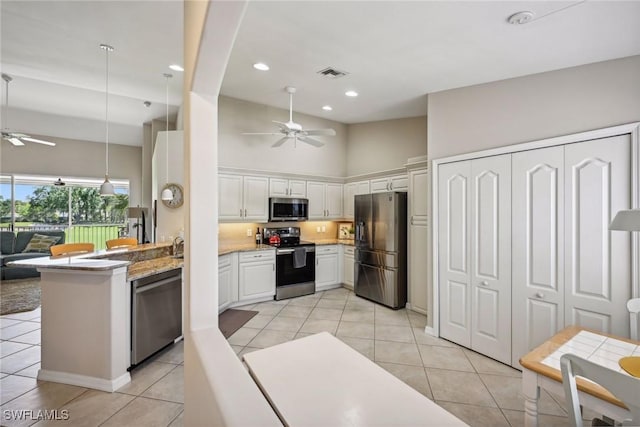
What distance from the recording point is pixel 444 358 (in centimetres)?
294

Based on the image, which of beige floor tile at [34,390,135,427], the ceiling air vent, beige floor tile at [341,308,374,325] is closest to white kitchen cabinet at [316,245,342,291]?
beige floor tile at [341,308,374,325]

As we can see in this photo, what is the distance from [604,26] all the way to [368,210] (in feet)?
10.7

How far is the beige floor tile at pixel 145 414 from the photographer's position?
198 centimetres

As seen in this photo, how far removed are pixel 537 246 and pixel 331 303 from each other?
2.95 m

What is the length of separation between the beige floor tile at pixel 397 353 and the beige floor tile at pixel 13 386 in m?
3.07

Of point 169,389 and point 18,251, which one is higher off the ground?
point 18,251

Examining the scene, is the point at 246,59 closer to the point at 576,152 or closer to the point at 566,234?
the point at 576,152

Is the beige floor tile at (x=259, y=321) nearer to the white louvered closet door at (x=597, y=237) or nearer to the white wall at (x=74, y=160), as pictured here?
the white louvered closet door at (x=597, y=237)

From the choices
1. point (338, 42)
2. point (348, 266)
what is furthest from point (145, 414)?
point (348, 266)

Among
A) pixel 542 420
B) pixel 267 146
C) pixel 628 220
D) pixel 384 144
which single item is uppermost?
pixel 384 144

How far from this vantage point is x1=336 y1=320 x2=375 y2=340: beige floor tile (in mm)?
3449

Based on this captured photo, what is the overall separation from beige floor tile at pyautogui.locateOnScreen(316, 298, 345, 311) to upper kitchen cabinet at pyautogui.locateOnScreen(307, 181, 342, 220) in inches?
61.4

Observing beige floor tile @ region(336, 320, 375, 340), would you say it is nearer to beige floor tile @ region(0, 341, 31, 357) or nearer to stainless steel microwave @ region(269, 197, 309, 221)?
stainless steel microwave @ region(269, 197, 309, 221)

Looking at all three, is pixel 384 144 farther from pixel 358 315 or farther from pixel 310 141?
pixel 358 315
